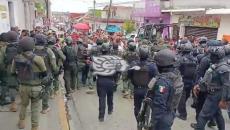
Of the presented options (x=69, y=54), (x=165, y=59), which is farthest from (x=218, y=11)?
(x=165, y=59)

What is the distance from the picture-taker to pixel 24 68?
664 cm

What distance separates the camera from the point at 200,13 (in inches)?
811

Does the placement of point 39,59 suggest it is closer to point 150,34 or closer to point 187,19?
point 150,34

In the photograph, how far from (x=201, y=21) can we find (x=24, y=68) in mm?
16116

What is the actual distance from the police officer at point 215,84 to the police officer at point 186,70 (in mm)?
1721

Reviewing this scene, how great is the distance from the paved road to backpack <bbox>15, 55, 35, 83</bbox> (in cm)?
181

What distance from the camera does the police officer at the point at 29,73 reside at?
6.61 metres

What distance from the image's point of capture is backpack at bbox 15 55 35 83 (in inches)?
259

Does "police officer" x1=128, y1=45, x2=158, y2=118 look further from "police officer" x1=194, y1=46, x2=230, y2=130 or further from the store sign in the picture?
the store sign

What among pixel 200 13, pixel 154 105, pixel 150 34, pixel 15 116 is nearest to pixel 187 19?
pixel 200 13

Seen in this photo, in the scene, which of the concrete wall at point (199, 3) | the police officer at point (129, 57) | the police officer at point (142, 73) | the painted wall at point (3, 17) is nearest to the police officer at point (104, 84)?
the police officer at point (129, 57)

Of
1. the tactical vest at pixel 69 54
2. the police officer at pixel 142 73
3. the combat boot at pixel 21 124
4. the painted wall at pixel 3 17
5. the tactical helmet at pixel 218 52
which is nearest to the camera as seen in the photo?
the tactical helmet at pixel 218 52

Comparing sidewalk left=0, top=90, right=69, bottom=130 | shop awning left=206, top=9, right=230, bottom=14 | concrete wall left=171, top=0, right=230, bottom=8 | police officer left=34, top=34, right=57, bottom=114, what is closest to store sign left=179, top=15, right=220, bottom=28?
shop awning left=206, top=9, right=230, bottom=14

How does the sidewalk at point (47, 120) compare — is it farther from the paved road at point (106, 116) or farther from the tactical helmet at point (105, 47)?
the tactical helmet at point (105, 47)
